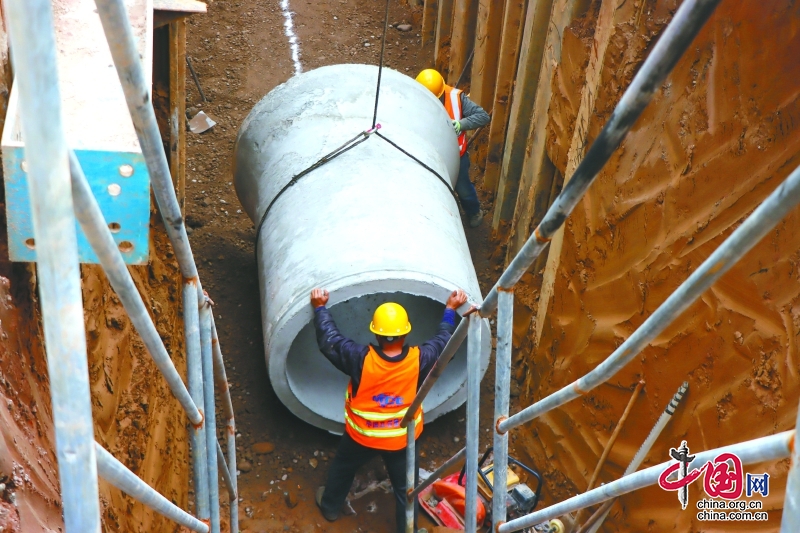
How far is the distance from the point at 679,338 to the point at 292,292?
224 cm

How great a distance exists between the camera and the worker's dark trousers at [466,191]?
6.94 metres

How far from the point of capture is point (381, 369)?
4363mm

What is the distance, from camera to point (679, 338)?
13.2 feet

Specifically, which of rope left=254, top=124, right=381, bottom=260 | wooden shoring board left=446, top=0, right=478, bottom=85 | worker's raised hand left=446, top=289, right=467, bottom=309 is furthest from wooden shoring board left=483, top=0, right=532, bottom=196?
worker's raised hand left=446, top=289, right=467, bottom=309

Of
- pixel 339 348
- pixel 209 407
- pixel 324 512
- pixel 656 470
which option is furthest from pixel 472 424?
pixel 324 512

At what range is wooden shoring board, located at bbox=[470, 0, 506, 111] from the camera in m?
7.05

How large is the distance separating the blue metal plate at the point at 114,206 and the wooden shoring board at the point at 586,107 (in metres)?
2.84

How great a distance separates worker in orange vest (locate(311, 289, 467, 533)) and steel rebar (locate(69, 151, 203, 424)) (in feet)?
7.02

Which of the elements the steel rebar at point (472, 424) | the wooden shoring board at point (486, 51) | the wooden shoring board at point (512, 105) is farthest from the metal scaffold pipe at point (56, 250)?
the wooden shoring board at point (486, 51)

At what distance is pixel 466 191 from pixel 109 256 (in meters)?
5.52

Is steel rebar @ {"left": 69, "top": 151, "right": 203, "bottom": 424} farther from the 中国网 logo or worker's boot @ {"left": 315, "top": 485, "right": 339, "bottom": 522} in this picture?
worker's boot @ {"left": 315, "top": 485, "right": 339, "bottom": 522}

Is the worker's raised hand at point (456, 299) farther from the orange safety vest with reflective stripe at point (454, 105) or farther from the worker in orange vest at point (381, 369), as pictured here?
the orange safety vest with reflective stripe at point (454, 105)

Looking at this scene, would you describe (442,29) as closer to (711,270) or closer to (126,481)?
(711,270)

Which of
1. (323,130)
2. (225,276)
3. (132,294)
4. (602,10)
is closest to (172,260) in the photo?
(225,276)
